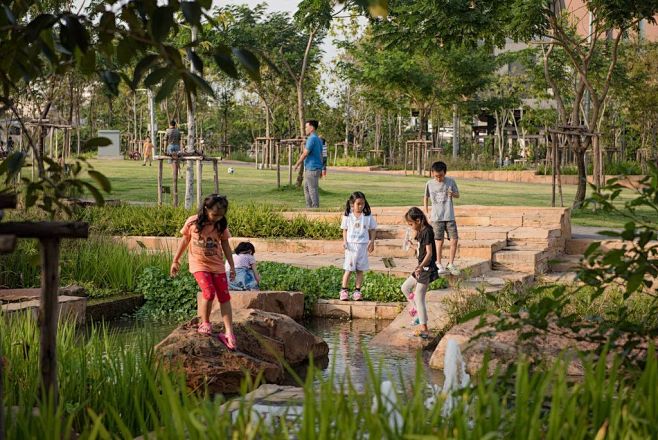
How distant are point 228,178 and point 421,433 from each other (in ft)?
91.3

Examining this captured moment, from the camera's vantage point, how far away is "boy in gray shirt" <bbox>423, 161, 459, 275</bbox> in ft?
43.6

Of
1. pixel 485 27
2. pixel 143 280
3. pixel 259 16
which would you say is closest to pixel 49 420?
pixel 143 280

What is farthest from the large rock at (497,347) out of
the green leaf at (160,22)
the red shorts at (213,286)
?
the green leaf at (160,22)

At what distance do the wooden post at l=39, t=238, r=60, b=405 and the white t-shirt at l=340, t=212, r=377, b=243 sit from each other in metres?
7.79

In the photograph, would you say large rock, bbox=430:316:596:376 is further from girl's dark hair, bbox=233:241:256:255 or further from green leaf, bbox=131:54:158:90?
green leaf, bbox=131:54:158:90

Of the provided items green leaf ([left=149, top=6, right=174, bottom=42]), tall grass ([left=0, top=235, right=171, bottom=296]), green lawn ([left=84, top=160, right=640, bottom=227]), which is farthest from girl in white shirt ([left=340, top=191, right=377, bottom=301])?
green leaf ([left=149, top=6, right=174, bottom=42])

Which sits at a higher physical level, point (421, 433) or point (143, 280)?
point (421, 433)

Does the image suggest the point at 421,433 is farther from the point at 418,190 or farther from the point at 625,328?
the point at 418,190

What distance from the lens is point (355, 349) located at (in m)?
9.80

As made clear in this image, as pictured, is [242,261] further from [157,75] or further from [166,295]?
[157,75]

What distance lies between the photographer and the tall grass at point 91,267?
39.3 feet

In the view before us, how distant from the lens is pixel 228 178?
30906 millimetres

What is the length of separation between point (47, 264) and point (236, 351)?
4.28m

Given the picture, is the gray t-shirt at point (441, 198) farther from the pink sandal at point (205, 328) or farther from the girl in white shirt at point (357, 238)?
the pink sandal at point (205, 328)
